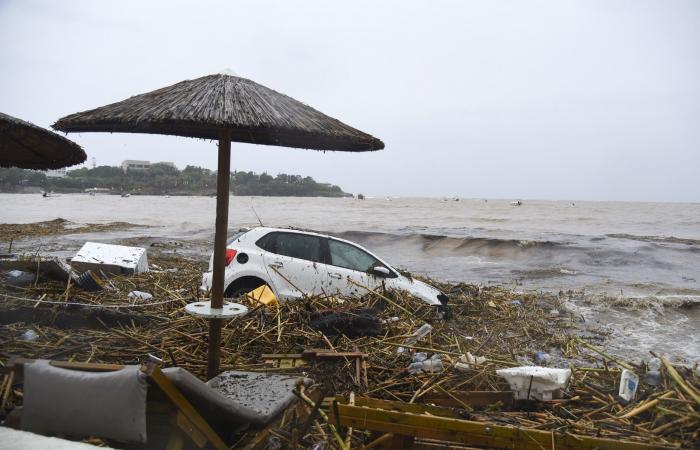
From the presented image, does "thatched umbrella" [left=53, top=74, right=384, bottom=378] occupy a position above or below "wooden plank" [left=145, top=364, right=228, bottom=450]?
above

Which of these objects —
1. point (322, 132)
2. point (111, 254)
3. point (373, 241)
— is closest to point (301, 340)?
point (322, 132)

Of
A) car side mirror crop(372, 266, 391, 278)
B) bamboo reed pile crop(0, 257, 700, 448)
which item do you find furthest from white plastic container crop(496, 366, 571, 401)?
car side mirror crop(372, 266, 391, 278)

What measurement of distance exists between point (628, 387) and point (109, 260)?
884 cm

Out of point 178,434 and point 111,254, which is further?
point 111,254

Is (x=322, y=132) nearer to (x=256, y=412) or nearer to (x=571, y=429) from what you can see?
(x=256, y=412)

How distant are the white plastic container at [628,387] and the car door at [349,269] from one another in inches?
186

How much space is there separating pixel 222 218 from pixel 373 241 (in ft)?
80.6

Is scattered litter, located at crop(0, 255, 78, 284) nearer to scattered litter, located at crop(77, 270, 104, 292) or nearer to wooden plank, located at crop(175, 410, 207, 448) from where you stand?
scattered litter, located at crop(77, 270, 104, 292)

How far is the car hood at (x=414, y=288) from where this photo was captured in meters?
8.70

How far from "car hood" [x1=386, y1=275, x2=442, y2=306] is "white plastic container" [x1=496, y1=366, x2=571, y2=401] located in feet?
14.4

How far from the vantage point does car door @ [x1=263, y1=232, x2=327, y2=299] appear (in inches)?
338

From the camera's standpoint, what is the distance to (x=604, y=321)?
428 inches

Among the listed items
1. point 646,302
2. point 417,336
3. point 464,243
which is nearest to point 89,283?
point 417,336

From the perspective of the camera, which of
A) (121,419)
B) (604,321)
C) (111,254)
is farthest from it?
(604,321)
